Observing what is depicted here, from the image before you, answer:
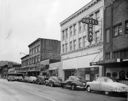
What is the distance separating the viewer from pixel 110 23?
3375 centimetres

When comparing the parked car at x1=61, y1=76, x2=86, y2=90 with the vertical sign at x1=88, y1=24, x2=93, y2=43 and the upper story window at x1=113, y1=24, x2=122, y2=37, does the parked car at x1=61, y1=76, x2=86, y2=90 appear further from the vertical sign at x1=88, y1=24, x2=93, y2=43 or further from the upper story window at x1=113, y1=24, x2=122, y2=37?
the vertical sign at x1=88, y1=24, x2=93, y2=43

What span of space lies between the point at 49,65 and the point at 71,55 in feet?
44.8

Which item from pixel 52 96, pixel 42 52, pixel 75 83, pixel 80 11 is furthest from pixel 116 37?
pixel 42 52

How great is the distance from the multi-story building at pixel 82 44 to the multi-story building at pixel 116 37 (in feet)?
5.24

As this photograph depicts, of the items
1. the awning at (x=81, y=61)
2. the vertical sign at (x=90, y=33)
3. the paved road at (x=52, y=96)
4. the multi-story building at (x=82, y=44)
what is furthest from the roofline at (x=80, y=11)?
the paved road at (x=52, y=96)

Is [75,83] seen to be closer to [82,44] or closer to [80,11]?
[82,44]

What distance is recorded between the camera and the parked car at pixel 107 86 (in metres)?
21.1

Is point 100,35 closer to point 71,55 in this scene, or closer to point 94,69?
point 94,69

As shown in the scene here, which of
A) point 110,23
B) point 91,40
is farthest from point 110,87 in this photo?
point 91,40

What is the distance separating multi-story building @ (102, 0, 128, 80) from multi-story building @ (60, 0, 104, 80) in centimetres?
160

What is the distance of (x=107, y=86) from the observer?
2220cm

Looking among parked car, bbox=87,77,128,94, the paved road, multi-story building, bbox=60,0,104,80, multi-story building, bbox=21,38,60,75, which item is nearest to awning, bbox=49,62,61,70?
multi-story building, bbox=60,0,104,80

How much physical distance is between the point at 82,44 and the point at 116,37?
10.3 m

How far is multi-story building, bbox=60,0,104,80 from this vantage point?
3694 cm
